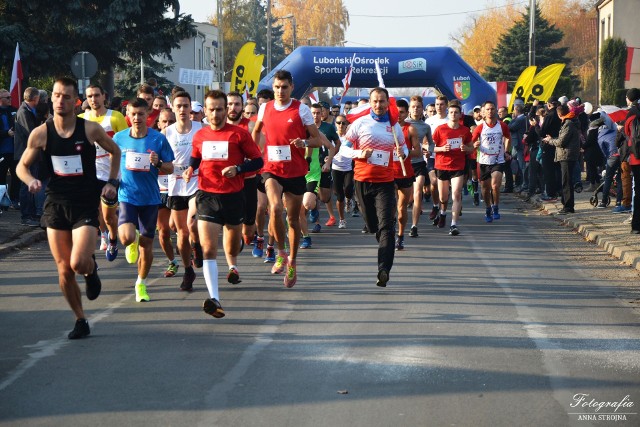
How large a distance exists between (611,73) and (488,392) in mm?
54377

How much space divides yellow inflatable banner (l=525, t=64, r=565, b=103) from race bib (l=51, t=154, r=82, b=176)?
2456cm

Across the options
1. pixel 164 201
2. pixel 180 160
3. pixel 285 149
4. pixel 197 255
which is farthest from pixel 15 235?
pixel 285 149

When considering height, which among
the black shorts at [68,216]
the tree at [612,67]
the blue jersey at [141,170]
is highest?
the tree at [612,67]

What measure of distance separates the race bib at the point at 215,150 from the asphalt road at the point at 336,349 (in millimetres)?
1373

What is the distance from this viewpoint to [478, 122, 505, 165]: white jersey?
1875 centimetres

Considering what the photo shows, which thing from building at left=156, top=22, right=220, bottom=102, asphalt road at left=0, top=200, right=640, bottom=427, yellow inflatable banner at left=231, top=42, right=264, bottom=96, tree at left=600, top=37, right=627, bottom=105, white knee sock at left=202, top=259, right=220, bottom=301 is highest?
building at left=156, top=22, right=220, bottom=102

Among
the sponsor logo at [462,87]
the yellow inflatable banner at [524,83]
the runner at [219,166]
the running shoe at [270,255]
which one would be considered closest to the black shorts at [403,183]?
the running shoe at [270,255]

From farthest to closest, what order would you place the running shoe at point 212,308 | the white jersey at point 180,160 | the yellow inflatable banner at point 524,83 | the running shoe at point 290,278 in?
the yellow inflatable banner at point 524,83 < the white jersey at point 180,160 < the running shoe at point 290,278 < the running shoe at point 212,308

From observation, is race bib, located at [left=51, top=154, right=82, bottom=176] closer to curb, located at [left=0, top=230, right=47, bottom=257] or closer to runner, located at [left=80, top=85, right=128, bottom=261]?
runner, located at [left=80, top=85, right=128, bottom=261]

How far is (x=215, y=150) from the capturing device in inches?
392

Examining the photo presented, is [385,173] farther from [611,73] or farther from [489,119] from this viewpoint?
[611,73]

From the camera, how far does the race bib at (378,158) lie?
462 inches

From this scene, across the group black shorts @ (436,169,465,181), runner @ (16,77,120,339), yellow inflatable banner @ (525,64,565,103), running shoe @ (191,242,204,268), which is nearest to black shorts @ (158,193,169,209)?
running shoe @ (191,242,204,268)

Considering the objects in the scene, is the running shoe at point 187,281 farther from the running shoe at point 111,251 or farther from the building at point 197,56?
the building at point 197,56
